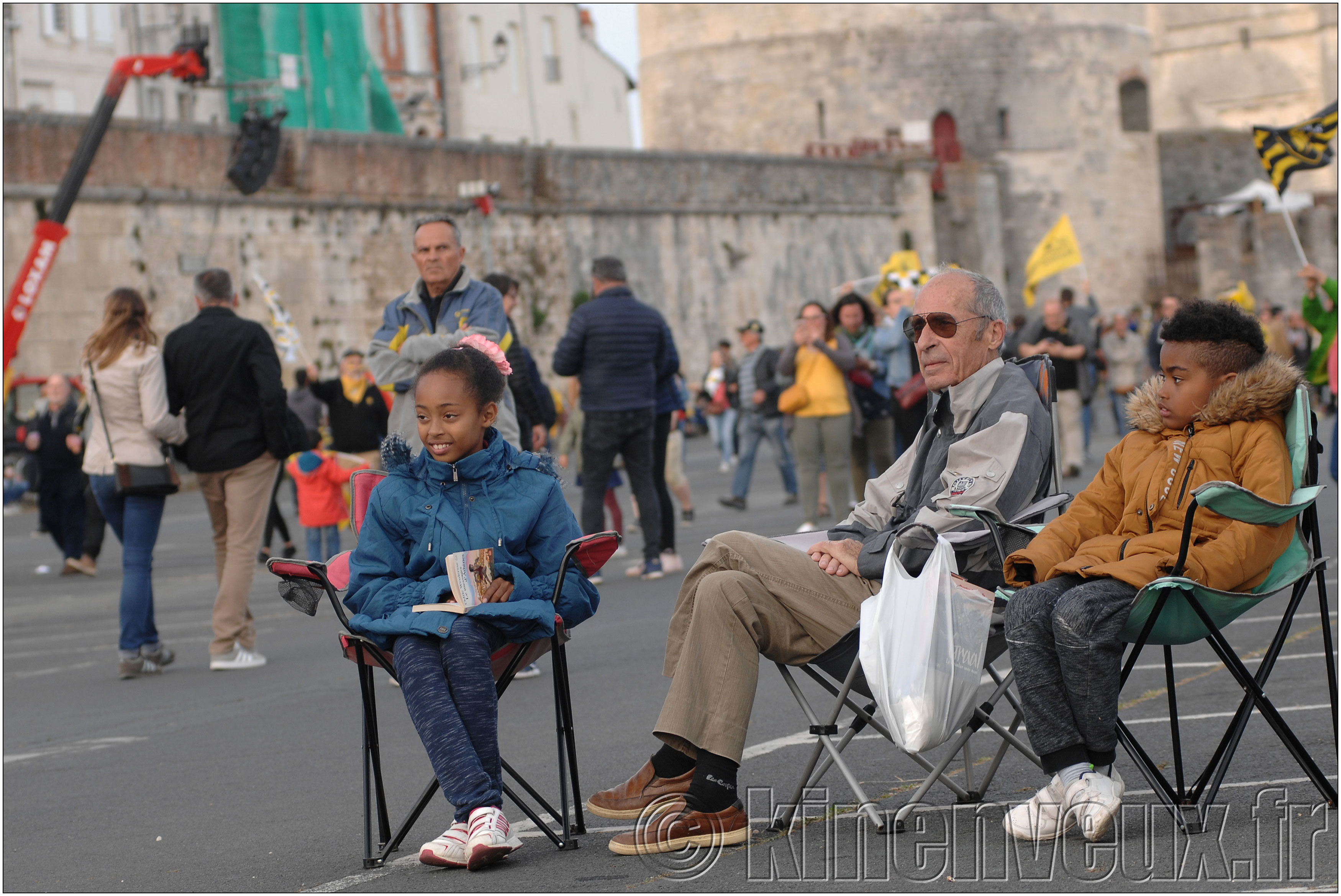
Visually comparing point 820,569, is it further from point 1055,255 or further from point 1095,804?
point 1055,255

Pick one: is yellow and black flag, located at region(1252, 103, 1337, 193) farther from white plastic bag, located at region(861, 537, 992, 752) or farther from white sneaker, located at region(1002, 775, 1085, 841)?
white sneaker, located at region(1002, 775, 1085, 841)

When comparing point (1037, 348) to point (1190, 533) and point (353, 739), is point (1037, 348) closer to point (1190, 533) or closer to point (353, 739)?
point (353, 739)

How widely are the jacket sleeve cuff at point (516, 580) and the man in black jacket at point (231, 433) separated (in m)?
4.34

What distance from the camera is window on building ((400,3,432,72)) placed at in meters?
47.2

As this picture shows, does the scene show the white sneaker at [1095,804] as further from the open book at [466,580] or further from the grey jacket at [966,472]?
the open book at [466,580]

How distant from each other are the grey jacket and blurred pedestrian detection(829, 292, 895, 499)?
834 cm

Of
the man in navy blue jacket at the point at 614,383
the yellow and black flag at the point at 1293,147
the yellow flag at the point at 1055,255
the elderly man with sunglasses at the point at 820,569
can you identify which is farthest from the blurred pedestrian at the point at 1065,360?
the elderly man with sunglasses at the point at 820,569

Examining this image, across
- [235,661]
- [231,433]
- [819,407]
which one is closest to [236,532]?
[231,433]

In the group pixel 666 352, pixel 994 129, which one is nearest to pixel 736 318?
pixel 994 129

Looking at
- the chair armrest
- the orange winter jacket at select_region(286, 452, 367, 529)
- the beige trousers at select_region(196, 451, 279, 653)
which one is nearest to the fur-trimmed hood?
the chair armrest

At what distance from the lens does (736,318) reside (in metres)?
39.9

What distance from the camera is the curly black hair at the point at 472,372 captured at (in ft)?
16.3

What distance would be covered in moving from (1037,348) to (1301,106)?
6726 cm

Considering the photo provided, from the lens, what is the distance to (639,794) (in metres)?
4.70
